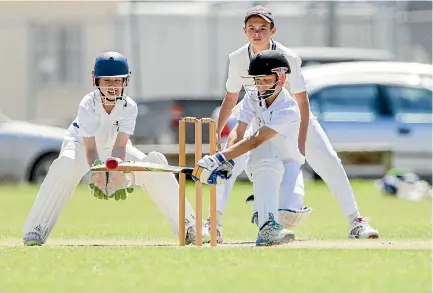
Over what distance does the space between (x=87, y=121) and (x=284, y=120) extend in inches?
55.2

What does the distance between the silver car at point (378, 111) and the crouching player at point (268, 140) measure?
9669 mm

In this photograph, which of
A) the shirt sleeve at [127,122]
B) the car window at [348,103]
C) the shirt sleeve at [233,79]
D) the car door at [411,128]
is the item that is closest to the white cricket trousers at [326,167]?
the shirt sleeve at [233,79]

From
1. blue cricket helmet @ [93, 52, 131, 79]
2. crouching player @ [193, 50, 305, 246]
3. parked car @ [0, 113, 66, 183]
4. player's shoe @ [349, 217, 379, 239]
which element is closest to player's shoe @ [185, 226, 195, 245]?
crouching player @ [193, 50, 305, 246]

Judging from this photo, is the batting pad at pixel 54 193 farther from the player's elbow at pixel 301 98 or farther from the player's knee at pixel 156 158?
the player's elbow at pixel 301 98

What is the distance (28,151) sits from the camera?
21.0 m

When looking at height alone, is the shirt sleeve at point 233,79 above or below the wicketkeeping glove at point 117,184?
above

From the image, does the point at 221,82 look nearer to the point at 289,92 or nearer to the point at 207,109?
the point at 207,109

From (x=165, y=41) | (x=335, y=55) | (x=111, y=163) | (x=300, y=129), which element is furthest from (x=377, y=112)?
(x=111, y=163)

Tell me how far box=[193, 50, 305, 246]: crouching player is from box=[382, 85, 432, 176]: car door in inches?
394

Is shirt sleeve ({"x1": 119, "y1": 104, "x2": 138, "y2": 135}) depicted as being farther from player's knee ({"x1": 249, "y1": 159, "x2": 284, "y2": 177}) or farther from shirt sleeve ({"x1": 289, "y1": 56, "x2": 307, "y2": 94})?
shirt sleeve ({"x1": 289, "y1": 56, "x2": 307, "y2": 94})

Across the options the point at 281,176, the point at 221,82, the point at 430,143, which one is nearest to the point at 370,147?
the point at 430,143

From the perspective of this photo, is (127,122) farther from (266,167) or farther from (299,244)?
(299,244)

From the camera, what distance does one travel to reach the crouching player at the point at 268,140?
9695 millimetres

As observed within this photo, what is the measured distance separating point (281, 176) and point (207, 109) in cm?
1225
